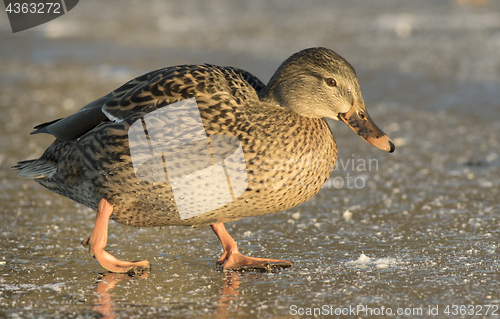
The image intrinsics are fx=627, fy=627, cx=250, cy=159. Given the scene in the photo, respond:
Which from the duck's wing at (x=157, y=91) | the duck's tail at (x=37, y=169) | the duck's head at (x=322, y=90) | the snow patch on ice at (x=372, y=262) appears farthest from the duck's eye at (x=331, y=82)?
the duck's tail at (x=37, y=169)

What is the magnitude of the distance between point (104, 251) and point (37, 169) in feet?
2.62

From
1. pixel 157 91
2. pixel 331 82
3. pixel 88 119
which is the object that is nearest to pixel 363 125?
pixel 331 82

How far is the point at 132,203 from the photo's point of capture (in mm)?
3324

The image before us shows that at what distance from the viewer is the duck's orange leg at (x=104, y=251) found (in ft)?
10.6

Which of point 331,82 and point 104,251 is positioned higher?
point 331,82

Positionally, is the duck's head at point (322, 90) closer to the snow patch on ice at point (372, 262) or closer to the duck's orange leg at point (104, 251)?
the snow patch on ice at point (372, 262)

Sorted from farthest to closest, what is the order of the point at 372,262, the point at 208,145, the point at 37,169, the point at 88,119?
the point at 37,169 → the point at 88,119 → the point at 372,262 → the point at 208,145

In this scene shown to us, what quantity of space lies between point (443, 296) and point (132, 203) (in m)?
1.62

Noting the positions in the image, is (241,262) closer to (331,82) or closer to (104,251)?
(104,251)

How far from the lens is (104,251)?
3283 mm

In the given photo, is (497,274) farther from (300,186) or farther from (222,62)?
(222,62)

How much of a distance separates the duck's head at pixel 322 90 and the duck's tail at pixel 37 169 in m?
1.34

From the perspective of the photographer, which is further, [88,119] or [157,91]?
[88,119]

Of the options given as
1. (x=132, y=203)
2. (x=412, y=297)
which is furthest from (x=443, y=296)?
(x=132, y=203)
